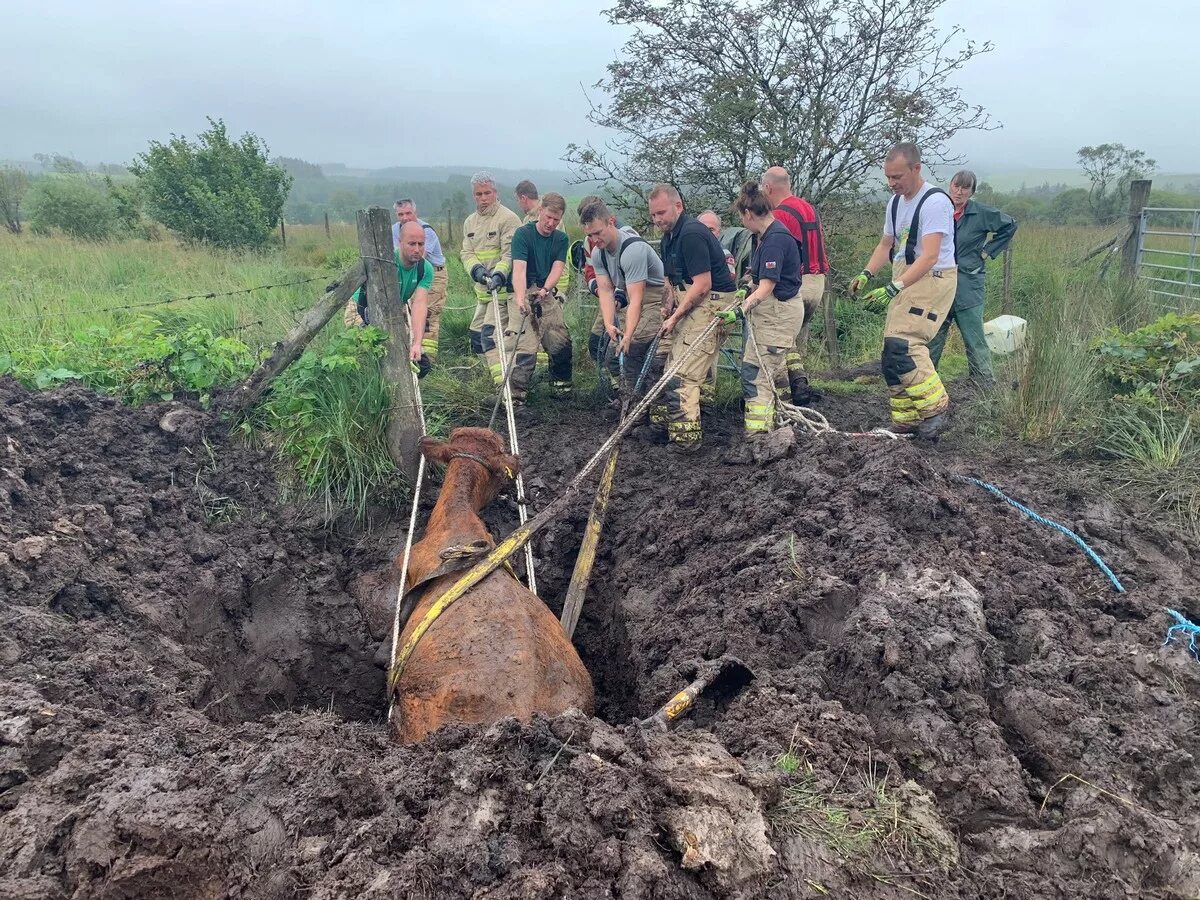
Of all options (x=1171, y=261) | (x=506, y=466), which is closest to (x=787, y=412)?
(x=506, y=466)

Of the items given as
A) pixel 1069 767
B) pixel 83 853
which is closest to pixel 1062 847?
pixel 1069 767

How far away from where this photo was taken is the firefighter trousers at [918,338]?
17.5 ft

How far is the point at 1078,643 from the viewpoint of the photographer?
285 cm

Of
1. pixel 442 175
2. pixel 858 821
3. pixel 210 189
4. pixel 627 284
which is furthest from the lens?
pixel 442 175

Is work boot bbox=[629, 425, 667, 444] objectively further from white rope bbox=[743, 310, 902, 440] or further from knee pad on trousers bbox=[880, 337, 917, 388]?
knee pad on trousers bbox=[880, 337, 917, 388]

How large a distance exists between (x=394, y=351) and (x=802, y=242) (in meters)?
3.78

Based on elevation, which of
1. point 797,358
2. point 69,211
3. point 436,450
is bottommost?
point 436,450

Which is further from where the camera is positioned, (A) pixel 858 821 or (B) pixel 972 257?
(B) pixel 972 257

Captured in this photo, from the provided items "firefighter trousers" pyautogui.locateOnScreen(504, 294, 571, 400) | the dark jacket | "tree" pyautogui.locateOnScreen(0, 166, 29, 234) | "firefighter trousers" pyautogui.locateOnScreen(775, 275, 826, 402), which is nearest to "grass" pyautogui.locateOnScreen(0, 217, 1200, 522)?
"firefighter trousers" pyautogui.locateOnScreen(504, 294, 571, 400)

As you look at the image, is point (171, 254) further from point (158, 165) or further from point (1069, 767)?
point (1069, 767)

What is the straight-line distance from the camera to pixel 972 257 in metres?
6.78

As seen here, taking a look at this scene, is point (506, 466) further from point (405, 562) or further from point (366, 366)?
point (366, 366)

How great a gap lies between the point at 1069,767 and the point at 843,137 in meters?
7.45

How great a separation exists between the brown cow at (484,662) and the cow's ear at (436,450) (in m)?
0.97
